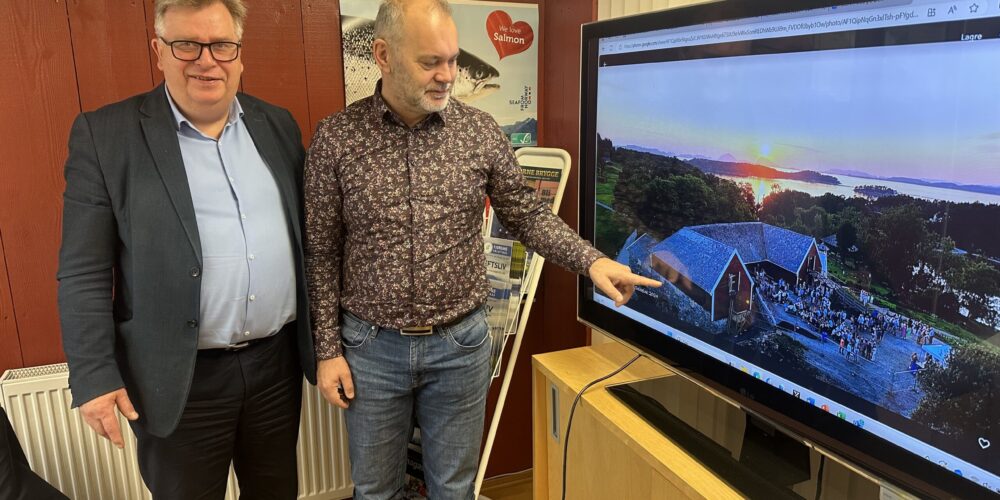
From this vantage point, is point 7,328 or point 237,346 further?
point 7,328

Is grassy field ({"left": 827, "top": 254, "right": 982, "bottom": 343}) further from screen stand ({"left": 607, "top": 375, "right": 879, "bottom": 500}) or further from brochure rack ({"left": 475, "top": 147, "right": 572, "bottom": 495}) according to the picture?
brochure rack ({"left": 475, "top": 147, "right": 572, "bottom": 495})

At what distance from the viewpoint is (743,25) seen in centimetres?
120

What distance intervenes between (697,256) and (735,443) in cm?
40

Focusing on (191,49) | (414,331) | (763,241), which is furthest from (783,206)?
(191,49)

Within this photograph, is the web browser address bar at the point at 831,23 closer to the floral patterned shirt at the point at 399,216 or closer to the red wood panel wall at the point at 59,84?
the floral patterned shirt at the point at 399,216

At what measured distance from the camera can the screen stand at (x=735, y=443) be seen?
1.19 metres

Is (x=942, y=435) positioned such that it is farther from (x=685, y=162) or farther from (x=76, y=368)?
(x=76, y=368)

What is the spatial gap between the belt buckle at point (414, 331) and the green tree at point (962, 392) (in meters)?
0.95

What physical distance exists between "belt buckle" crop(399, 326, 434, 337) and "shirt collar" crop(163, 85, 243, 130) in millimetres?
611

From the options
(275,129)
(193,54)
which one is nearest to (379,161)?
(275,129)

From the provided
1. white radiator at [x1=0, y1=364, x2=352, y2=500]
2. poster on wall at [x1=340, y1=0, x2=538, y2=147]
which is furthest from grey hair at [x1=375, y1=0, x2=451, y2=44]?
white radiator at [x1=0, y1=364, x2=352, y2=500]

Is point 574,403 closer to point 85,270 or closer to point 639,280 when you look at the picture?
point 639,280

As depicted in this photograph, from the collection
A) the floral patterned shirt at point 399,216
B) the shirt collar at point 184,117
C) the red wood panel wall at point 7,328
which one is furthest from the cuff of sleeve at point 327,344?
the red wood panel wall at point 7,328

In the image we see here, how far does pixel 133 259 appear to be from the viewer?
134 cm
